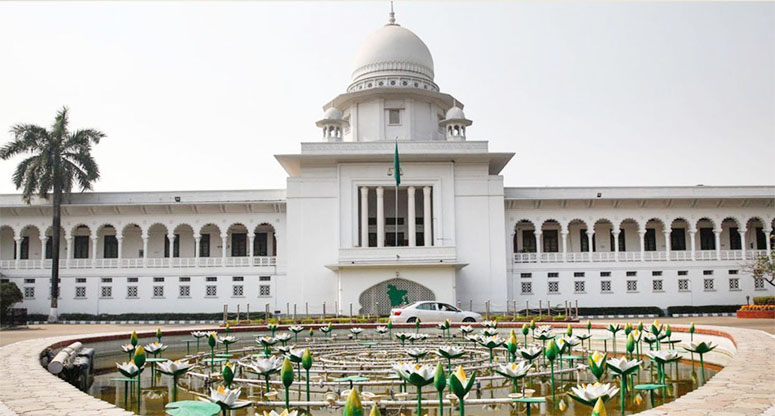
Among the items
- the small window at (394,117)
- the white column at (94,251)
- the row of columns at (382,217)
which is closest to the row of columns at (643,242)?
the row of columns at (382,217)

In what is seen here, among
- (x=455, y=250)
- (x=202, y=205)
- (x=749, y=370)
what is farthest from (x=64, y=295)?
(x=749, y=370)

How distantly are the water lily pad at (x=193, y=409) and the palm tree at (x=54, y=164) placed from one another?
31.2 m

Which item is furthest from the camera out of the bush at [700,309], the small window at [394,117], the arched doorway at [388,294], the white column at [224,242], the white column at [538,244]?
the small window at [394,117]

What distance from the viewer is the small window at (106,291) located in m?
37.7

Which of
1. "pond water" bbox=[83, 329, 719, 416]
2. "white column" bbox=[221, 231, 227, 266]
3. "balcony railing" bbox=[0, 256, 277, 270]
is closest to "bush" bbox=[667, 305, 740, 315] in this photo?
"balcony railing" bbox=[0, 256, 277, 270]

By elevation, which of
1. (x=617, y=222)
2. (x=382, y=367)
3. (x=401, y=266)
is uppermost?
(x=617, y=222)

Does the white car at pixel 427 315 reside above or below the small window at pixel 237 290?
below

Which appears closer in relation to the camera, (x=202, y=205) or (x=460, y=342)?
(x=460, y=342)

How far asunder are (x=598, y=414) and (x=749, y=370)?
6.34 metres

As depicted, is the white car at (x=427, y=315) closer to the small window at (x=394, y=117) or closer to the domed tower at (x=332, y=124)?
the domed tower at (x=332, y=124)

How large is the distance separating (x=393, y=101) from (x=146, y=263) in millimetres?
16231

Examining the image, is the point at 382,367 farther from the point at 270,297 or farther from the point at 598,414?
the point at 270,297

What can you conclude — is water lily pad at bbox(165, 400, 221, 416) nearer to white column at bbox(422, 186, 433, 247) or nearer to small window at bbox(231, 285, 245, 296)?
white column at bbox(422, 186, 433, 247)

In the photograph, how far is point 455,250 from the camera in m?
34.2
